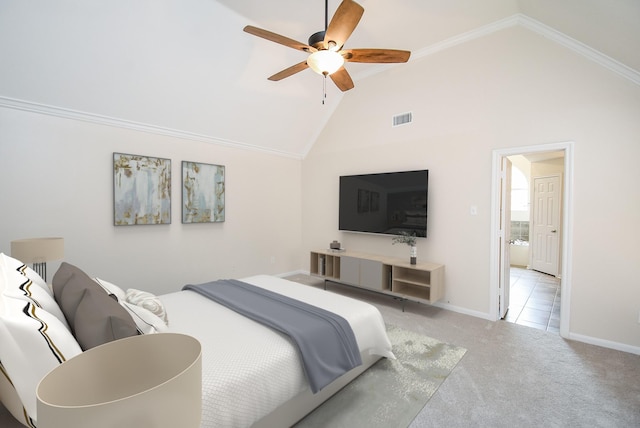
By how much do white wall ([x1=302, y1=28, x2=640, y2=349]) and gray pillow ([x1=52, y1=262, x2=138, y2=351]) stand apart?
11.9 feet

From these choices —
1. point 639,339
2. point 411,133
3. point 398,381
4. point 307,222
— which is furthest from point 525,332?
point 307,222

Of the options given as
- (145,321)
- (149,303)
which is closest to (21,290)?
(145,321)

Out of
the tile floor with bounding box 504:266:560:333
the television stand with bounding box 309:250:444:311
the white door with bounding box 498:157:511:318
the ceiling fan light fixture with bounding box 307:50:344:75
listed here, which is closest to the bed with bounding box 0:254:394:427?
the television stand with bounding box 309:250:444:311

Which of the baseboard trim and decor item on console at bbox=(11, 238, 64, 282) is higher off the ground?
decor item on console at bbox=(11, 238, 64, 282)

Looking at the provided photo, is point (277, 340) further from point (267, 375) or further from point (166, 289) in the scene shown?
point (166, 289)

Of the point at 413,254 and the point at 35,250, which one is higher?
the point at 35,250

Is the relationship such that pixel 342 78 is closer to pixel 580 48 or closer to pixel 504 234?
pixel 580 48

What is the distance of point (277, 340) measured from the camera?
173 cm

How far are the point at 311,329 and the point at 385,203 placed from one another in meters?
2.77

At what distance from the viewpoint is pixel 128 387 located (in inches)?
30.1

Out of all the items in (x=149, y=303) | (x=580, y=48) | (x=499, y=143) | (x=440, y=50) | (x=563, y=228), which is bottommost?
(x=149, y=303)

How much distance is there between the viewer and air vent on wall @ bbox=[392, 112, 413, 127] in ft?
13.4

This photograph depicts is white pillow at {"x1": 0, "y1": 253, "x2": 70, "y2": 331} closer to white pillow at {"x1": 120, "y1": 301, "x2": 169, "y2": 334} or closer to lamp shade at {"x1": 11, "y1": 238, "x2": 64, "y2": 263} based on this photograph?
white pillow at {"x1": 120, "y1": 301, "x2": 169, "y2": 334}

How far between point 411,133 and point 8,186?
465 centimetres
